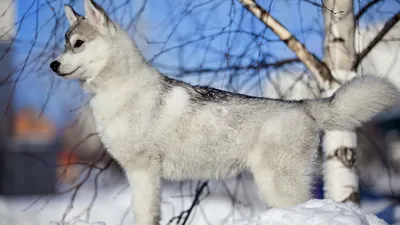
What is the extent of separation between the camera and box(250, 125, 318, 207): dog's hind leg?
384 cm

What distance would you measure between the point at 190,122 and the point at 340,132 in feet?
5.92

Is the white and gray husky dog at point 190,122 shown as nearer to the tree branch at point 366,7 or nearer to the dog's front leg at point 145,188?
the dog's front leg at point 145,188

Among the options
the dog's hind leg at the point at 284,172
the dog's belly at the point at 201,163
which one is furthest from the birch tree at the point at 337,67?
the dog's belly at the point at 201,163

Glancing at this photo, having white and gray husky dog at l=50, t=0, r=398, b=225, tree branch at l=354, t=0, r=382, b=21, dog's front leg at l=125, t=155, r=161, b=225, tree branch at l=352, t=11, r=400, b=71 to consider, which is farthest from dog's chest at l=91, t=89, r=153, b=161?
tree branch at l=354, t=0, r=382, b=21

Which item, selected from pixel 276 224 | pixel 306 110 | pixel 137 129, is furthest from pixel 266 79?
pixel 276 224

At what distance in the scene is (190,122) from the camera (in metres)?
4.07

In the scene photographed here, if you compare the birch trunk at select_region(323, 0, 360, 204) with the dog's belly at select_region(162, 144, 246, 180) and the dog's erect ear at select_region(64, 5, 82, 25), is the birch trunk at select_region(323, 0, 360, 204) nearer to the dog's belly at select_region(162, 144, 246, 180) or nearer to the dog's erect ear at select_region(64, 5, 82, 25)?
the dog's belly at select_region(162, 144, 246, 180)

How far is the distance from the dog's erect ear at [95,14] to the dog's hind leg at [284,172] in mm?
1555

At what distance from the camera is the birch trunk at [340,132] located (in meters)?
5.09

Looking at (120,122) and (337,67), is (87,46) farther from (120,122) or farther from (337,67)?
(337,67)

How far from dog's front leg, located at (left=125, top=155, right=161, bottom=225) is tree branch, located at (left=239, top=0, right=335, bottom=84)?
5.78 ft

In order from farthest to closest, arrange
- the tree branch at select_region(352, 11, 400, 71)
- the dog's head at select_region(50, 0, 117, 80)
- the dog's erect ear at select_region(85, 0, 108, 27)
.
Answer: the tree branch at select_region(352, 11, 400, 71) → the dog's erect ear at select_region(85, 0, 108, 27) → the dog's head at select_region(50, 0, 117, 80)

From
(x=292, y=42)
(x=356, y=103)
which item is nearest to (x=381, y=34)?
(x=292, y=42)

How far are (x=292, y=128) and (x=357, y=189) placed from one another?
1.63 m
